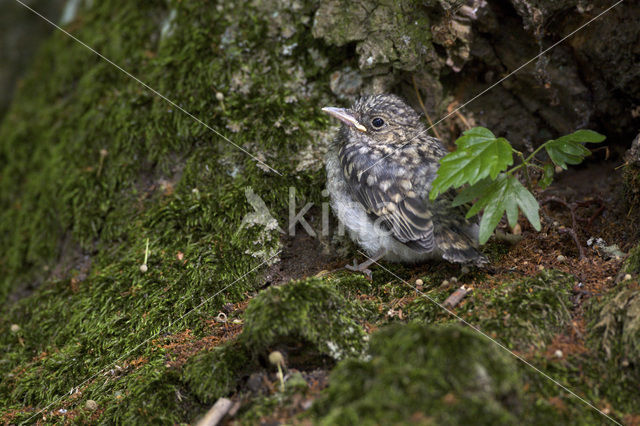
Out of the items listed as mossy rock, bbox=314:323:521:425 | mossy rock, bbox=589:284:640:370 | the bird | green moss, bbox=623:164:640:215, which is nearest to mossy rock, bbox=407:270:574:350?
mossy rock, bbox=589:284:640:370

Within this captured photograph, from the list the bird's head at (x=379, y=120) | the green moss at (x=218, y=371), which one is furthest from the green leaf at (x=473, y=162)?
the green moss at (x=218, y=371)

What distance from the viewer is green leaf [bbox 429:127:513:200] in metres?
2.81

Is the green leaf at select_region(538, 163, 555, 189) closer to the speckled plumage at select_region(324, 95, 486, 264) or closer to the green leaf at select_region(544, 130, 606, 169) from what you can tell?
the green leaf at select_region(544, 130, 606, 169)

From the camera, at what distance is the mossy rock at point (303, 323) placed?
2.52 metres

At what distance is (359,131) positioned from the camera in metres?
3.99

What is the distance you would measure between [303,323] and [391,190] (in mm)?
1356

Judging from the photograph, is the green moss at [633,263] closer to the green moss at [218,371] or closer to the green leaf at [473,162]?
the green leaf at [473,162]

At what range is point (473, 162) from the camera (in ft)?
9.43

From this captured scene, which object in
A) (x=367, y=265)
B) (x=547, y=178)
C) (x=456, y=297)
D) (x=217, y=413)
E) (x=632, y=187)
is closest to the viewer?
(x=217, y=413)

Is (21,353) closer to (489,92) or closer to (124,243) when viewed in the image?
(124,243)

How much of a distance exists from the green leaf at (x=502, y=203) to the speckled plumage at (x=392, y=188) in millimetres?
369

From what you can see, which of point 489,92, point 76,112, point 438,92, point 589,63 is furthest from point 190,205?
point 589,63

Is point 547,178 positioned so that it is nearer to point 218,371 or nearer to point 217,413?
point 218,371

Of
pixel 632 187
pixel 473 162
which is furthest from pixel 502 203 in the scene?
pixel 632 187
